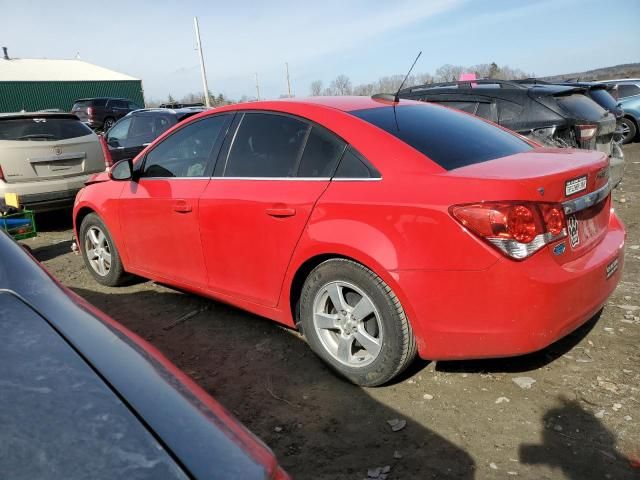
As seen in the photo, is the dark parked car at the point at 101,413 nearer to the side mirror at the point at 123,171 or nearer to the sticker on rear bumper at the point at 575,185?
the sticker on rear bumper at the point at 575,185

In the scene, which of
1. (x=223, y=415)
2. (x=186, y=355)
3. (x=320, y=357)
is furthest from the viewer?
(x=186, y=355)

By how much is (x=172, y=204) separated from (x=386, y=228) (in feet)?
6.13

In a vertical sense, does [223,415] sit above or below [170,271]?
above

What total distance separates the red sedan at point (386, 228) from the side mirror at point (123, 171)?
367 mm

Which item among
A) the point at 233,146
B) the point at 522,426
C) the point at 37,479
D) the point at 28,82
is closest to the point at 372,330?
the point at 522,426

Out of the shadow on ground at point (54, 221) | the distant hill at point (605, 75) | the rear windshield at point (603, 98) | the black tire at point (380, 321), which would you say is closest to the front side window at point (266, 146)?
the black tire at point (380, 321)

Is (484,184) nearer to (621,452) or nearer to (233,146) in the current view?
(621,452)

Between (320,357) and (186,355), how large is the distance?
3.24ft

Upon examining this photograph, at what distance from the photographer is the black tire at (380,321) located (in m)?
2.76

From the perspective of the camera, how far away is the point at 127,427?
4.07 ft

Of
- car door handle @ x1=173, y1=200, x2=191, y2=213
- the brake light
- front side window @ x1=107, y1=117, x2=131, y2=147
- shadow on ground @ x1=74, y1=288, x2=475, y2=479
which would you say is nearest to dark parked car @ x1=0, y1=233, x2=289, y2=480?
shadow on ground @ x1=74, y1=288, x2=475, y2=479

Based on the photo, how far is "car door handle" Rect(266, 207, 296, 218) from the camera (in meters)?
3.11

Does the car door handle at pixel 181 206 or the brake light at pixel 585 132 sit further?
the brake light at pixel 585 132

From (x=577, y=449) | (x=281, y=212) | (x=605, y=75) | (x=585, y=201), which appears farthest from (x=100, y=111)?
(x=605, y=75)
